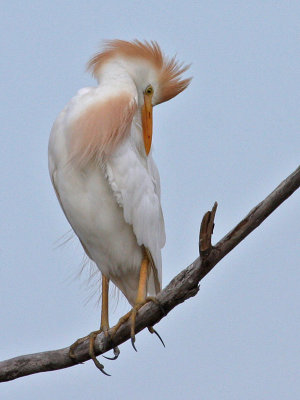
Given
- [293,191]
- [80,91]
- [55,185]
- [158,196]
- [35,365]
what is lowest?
[293,191]

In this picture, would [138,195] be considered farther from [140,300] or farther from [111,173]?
[140,300]

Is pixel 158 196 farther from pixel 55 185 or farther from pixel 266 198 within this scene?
pixel 266 198

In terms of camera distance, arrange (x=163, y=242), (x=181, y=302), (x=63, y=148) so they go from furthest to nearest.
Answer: (x=163, y=242) < (x=63, y=148) < (x=181, y=302)

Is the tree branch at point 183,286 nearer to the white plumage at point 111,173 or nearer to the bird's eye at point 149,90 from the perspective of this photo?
the white plumage at point 111,173

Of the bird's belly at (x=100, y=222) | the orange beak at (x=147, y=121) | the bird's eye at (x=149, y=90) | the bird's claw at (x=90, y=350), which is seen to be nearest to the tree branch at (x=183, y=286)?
the bird's claw at (x=90, y=350)

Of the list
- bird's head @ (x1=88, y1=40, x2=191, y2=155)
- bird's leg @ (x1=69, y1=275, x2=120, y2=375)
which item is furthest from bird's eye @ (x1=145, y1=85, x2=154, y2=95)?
bird's leg @ (x1=69, y1=275, x2=120, y2=375)

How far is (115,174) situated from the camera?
410cm

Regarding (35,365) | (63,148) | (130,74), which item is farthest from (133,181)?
(35,365)

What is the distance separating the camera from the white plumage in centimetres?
414

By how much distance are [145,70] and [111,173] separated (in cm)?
72

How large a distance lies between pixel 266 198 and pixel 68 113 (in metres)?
1.41

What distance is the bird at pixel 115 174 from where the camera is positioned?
13.6 feet

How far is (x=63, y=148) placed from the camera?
13.7 ft

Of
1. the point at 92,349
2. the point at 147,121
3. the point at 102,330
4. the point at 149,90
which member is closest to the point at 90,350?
the point at 92,349
